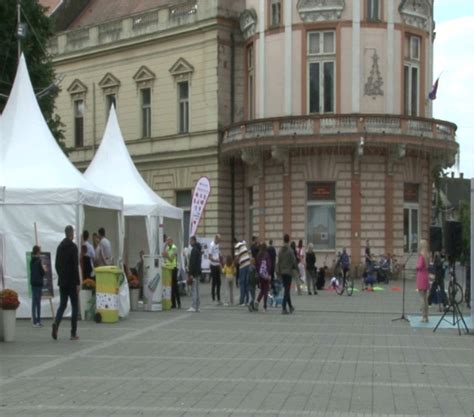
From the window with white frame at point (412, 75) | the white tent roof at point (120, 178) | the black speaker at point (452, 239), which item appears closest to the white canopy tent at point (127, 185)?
the white tent roof at point (120, 178)

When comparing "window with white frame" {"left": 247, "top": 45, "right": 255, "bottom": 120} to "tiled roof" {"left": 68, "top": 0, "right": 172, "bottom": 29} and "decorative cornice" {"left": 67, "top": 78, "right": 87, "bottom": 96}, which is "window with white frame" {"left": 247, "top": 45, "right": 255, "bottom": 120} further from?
"decorative cornice" {"left": 67, "top": 78, "right": 87, "bottom": 96}

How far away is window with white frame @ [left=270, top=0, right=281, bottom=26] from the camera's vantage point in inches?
1608

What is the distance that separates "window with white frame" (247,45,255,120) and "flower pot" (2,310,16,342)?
28.6 metres

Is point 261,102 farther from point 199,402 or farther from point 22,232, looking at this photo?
point 199,402

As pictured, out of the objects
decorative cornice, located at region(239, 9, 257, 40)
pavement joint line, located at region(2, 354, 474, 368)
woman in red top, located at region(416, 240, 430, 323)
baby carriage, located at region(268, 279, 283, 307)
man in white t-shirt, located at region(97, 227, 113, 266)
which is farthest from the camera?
decorative cornice, located at region(239, 9, 257, 40)

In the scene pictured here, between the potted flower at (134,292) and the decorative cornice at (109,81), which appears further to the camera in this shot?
the decorative cornice at (109,81)

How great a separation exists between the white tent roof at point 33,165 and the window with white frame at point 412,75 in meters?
21.5

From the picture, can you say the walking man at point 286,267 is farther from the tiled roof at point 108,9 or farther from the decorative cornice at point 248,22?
the tiled roof at point 108,9

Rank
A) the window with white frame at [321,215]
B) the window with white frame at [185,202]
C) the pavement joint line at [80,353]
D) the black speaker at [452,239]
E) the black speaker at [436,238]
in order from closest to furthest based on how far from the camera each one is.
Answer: the pavement joint line at [80,353] < the black speaker at [452,239] < the black speaker at [436,238] < the window with white frame at [321,215] < the window with white frame at [185,202]

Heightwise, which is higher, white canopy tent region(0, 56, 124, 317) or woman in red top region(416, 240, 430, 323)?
white canopy tent region(0, 56, 124, 317)

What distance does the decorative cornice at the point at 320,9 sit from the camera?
39500 mm

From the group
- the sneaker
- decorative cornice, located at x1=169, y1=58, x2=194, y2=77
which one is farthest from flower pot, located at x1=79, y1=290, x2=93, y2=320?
decorative cornice, located at x1=169, y1=58, x2=194, y2=77

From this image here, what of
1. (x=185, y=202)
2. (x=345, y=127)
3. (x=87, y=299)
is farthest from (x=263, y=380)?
(x=185, y=202)

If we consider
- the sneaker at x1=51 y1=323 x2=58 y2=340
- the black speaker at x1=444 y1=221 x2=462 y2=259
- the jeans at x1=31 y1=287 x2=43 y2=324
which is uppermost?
the black speaker at x1=444 y1=221 x2=462 y2=259
